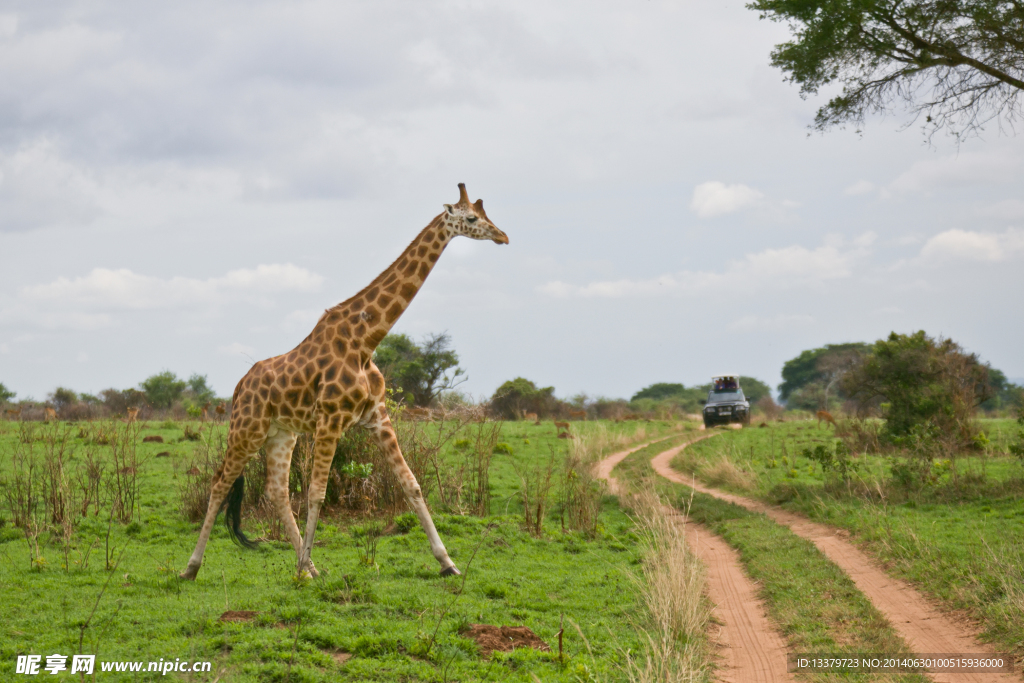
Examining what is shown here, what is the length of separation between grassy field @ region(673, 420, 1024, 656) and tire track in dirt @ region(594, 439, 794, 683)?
194 centimetres

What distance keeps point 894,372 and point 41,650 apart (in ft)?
72.5

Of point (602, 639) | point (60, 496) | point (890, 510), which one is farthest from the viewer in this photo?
point (890, 510)

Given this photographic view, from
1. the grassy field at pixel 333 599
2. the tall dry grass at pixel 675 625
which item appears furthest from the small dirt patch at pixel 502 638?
Result: the tall dry grass at pixel 675 625

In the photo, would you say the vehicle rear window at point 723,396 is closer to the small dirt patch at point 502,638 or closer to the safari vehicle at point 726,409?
the safari vehicle at point 726,409

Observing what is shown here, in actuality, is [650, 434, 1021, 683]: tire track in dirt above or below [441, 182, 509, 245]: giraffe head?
below

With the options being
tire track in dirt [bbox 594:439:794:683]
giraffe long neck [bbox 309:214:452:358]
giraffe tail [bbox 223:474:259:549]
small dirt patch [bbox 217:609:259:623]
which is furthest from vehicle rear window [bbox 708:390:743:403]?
small dirt patch [bbox 217:609:259:623]

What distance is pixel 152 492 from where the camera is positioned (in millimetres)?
13891

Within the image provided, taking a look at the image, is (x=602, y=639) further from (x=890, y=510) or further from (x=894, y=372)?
(x=894, y=372)

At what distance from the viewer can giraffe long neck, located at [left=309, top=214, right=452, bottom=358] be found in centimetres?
846

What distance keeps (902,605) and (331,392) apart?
6.68 metres

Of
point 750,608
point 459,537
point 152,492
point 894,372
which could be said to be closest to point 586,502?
point 459,537

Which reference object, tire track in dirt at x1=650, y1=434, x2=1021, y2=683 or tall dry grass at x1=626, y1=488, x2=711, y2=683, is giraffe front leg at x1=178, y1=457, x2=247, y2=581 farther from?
tire track in dirt at x1=650, y1=434, x2=1021, y2=683

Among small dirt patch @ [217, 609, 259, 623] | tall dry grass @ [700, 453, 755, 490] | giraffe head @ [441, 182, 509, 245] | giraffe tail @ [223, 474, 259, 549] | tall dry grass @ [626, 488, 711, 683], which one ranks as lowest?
tall dry grass @ [626, 488, 711, 683]

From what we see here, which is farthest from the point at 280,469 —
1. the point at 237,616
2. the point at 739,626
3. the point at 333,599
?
the point at 739,626
